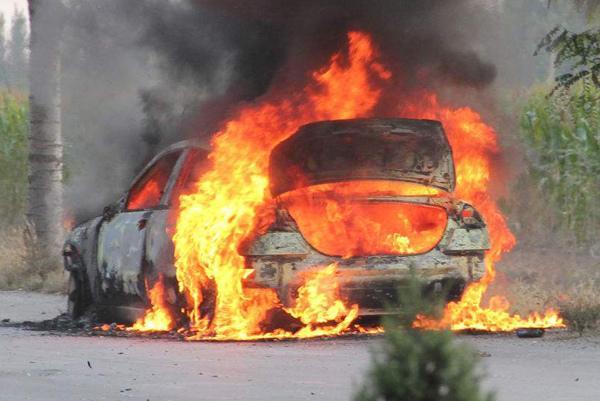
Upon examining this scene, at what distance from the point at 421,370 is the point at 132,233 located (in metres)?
8.46

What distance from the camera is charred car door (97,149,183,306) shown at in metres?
13.2

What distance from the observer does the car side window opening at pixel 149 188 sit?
13750mm

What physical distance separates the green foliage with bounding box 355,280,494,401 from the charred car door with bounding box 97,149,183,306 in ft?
26.1

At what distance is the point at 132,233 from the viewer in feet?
43.8

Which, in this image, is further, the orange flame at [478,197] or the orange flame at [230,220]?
the orange flame at [478,197]

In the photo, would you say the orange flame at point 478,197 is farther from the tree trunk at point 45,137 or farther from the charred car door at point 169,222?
the tree trunk at point 45,137

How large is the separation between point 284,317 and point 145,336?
1224mm

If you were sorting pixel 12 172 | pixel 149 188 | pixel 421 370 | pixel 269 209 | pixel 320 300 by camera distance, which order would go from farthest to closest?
1. pixel 12 172
2. pixel 149 188
3. pixel 269 209
4. pixel 320 300
5. pixel 421 370

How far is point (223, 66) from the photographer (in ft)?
55.1

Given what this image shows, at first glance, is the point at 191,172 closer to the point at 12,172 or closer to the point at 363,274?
the point at 363,274

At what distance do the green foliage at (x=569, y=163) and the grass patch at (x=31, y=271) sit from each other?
7.06m

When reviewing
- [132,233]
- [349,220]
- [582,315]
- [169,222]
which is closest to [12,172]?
[132,233]

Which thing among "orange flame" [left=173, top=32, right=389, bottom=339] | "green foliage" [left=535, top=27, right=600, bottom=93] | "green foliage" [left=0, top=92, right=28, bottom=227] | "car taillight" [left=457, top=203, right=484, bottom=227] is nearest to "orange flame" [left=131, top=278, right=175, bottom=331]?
"orange flame" [left=173, top=32, right=389, bottom=339]

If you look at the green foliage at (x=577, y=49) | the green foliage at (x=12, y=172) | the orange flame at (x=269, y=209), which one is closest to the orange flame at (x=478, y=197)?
the orange flame at (x=269, y=209)
